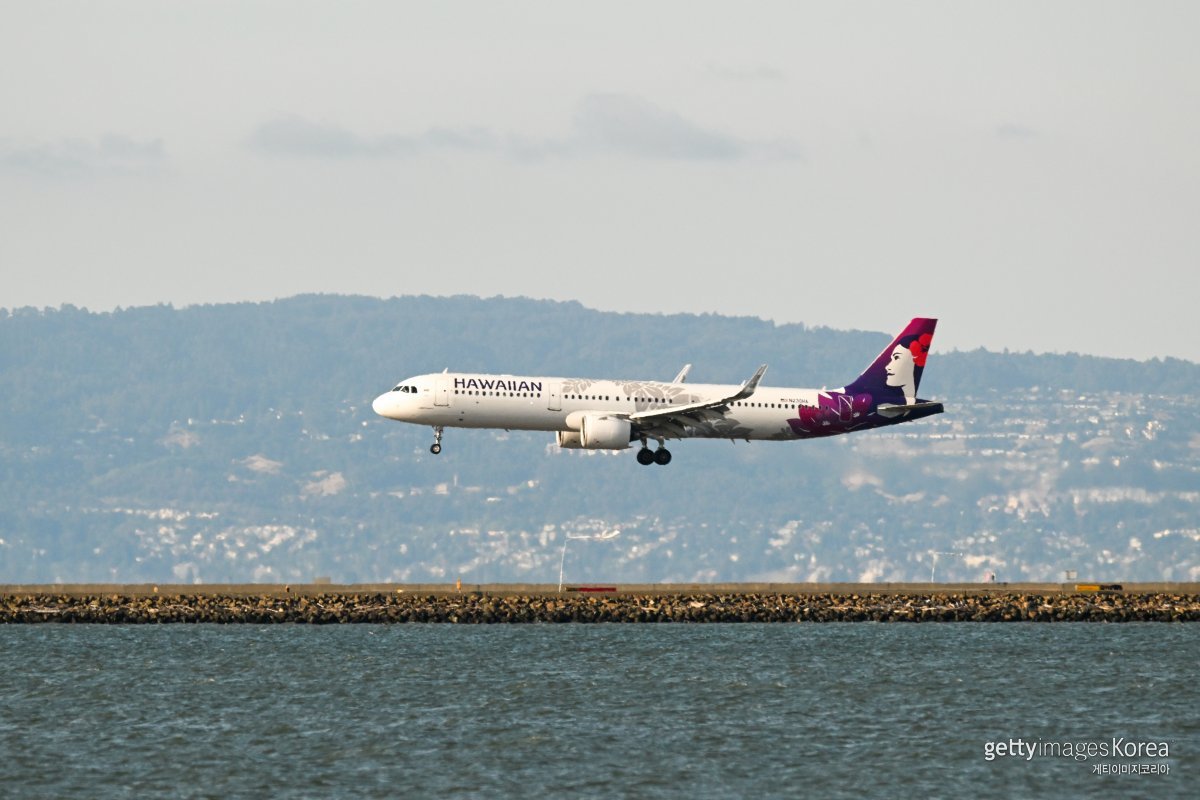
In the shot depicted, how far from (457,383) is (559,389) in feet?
16.5

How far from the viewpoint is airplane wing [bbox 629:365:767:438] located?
93.4 m

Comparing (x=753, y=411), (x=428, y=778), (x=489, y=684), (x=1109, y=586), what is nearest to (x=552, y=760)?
(x=428, y=778)

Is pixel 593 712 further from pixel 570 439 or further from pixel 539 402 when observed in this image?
pixel 570 439

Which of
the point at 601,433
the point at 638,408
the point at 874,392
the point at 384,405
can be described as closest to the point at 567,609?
the point at 601,433

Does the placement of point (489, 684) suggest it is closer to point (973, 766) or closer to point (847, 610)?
point (973, 766)

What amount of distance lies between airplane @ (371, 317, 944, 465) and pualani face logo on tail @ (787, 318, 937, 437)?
0.23 feet

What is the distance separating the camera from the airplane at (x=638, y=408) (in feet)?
301

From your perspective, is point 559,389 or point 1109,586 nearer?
point 559,389

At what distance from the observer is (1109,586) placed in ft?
339

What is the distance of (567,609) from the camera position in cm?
9100

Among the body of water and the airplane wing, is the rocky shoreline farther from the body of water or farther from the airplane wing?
the airplane wing

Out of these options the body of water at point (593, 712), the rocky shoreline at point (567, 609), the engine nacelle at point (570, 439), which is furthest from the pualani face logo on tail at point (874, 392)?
the body of water at point (593, 712)

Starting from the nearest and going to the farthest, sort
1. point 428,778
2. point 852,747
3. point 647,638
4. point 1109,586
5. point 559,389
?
point 428,778 → point 852,747 → point 647,638 → point 559,389 → point 1109,586

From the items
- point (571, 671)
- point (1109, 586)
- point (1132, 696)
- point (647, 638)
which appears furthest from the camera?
point (1109, 586)
